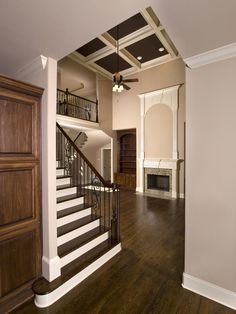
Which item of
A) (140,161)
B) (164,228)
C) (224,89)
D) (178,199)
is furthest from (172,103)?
(224,89)

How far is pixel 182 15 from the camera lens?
4.46ft

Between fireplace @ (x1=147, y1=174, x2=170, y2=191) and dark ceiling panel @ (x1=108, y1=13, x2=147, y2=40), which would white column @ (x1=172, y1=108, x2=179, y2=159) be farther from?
dark ceiling panel @ (x1=108, y1=13, x2=147, y2=40)

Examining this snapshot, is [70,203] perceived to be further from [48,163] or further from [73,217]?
[48,163]

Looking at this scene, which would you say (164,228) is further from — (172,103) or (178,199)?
(172,103)

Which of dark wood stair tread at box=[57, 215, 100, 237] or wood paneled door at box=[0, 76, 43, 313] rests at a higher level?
wood paneled door at box=[0, 76, 43, 313]

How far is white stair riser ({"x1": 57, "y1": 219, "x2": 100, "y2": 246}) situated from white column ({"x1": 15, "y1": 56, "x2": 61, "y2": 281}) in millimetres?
375

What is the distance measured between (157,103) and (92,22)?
592 cm

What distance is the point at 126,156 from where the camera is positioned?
867 cm

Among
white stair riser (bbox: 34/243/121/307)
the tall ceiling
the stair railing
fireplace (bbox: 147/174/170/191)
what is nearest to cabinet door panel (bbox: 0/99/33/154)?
the tall ceiling

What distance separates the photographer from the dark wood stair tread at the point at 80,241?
88.6 inches

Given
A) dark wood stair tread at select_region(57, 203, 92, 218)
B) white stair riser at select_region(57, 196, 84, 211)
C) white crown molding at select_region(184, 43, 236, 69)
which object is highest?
white crown molding at select_region(184, 43, 236, 69)

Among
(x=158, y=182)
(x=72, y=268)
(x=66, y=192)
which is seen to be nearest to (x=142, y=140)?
(x=158, y=182)

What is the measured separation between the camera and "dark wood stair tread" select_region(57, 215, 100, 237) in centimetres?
249

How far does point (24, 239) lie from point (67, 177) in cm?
174
